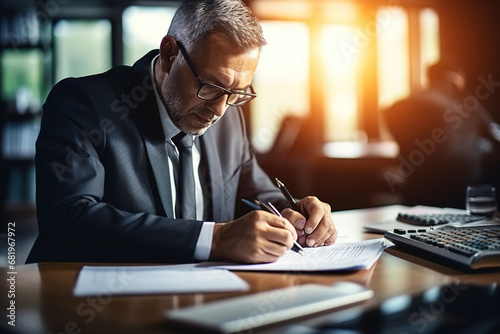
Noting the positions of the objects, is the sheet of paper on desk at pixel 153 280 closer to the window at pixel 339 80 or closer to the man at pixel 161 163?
the man at pixel 161 163

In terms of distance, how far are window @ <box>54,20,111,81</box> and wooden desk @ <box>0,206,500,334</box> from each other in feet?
19.8

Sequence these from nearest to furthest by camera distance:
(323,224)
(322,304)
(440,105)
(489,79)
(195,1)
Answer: (322,304) → (323,224) → (195,1) → (440,105) → (489,79)

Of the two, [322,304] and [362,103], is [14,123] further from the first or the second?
[322,304]

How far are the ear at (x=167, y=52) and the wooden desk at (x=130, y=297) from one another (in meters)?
0.70

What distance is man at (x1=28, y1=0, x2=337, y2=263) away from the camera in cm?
116

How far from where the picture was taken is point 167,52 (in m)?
1.61

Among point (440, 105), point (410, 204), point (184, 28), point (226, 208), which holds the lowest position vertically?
point (410, 204)

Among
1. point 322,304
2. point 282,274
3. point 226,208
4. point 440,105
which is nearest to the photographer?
point 322,304

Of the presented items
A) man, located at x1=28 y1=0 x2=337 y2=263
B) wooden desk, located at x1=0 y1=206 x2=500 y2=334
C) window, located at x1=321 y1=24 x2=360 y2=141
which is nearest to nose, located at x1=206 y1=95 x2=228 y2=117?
man, located at x1=28 y1=0 x2=337 y2=263

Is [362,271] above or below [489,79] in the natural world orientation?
below

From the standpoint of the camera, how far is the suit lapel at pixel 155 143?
1.50m

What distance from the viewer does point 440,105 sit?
3887mm

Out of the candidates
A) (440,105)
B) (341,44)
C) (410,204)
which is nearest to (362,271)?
(440,105)

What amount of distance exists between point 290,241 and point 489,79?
5.52 meters
